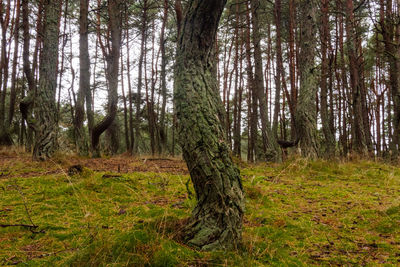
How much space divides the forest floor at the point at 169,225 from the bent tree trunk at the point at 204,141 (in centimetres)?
15

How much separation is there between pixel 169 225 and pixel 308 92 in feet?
17.0

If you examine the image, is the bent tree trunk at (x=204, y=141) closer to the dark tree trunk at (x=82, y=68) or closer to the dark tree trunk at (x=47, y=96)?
the dark tree trunk at (x=47, y=96)

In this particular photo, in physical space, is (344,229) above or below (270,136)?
below

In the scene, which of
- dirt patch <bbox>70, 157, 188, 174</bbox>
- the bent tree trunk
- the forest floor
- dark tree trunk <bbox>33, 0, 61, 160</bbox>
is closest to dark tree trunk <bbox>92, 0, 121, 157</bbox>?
dirt patch <bbox>70, 157, 188, 174</bbox>

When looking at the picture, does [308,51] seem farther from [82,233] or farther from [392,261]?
[82,233]

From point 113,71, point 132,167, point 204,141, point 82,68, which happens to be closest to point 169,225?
point 204,141

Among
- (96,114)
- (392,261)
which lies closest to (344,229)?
(392,261)

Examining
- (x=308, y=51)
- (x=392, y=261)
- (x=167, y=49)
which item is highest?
(x=167, y=49)

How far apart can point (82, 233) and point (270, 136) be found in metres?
8.64

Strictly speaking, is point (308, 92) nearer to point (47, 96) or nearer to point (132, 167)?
point (132, 167)

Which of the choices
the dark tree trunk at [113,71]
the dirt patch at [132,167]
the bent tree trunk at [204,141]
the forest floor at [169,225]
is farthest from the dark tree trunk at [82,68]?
the bent tree trunk at [204,141]

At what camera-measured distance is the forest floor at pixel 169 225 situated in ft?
4.55

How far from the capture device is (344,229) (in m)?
2.09

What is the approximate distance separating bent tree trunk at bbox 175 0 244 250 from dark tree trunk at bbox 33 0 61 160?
5011 mm
